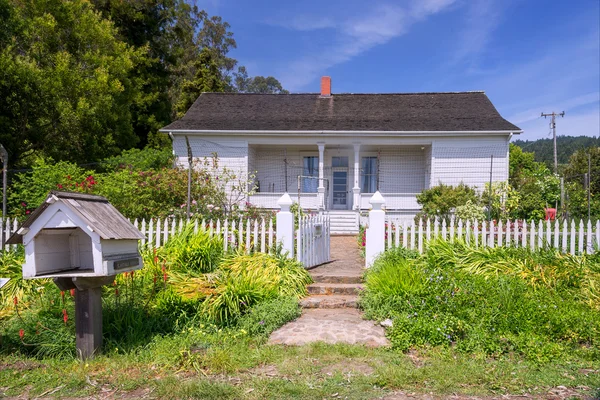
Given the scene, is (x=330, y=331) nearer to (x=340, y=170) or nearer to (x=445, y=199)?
(x=445, y=199)

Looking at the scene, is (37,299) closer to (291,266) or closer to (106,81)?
(291,266)

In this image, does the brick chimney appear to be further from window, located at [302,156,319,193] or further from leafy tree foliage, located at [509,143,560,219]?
leafy tree foliage, located at [509,143,560,219]

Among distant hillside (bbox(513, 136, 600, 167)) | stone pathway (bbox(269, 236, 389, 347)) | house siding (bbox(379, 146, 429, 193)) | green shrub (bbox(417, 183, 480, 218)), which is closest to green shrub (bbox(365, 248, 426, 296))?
stone pathway (bbox(269, 236, 389, 347))

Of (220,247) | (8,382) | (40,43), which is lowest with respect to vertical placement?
(8,382)

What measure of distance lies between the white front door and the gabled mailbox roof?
13626mm

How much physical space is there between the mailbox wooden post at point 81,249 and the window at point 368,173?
14.0 metres

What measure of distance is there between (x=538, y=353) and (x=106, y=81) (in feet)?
56.9

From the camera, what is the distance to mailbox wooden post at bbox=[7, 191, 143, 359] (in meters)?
4.25

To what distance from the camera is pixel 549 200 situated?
15023mm

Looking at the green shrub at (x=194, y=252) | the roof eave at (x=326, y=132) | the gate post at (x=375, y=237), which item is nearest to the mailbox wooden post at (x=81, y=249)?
the green shrub at (x=194, y=252)

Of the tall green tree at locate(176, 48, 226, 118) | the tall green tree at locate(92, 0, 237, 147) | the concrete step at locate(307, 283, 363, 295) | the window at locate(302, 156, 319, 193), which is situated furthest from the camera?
the tall green tree at locate(176, 48, 226, 118)

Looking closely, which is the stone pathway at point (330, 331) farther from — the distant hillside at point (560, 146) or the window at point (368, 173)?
the distant hillside at point (560, 146)

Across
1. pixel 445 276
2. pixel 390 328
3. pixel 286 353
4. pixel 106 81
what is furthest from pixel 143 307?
pixel 106 81

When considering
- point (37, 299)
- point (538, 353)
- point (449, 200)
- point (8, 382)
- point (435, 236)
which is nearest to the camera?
point (8, 382)
